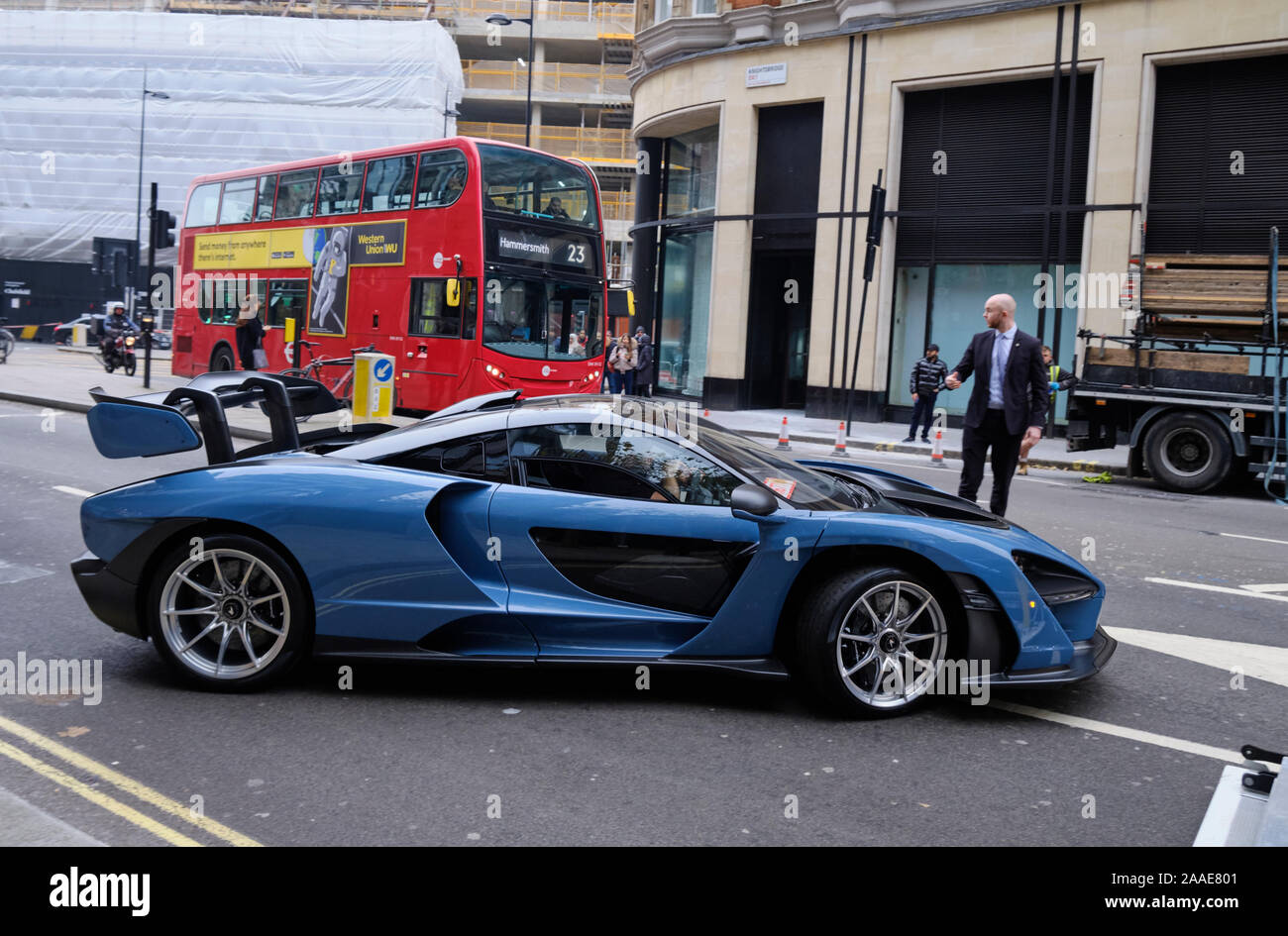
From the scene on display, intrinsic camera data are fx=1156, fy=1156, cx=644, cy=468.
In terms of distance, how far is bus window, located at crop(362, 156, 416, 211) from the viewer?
16.1 meters

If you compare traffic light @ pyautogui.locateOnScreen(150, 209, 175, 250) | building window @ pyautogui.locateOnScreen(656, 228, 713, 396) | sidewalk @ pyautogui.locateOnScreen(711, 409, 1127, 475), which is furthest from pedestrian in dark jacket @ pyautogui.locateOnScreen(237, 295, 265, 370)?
building window @ pyautogui.locateOnScreen(656, 228, 713, 396)

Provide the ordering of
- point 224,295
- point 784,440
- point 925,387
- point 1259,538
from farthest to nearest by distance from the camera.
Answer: point 224,295 < point 925,387 < point 784,440 < point 1259,538

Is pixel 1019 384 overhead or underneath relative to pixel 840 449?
overhead

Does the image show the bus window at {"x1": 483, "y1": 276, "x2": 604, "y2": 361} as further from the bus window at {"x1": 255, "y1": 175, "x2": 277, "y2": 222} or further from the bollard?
the bus window at {"x1": 255, "y1": 175, "x2": 277, "y2": 222}

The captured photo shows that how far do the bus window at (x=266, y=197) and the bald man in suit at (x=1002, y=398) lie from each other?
574 inches

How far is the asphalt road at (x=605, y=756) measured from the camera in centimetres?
348

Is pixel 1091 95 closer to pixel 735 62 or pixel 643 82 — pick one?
pixel 735 62

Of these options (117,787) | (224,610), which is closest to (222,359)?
(224,610)

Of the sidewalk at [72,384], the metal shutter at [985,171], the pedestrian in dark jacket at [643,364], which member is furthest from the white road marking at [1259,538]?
the pedestrian in dark jacket at [643,364]

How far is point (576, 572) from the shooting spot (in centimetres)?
448

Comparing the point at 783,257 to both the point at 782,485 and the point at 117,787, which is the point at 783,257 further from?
the point at 117,787

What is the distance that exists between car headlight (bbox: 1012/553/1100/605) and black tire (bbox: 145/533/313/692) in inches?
112

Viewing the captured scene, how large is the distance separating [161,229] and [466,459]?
16.7m
